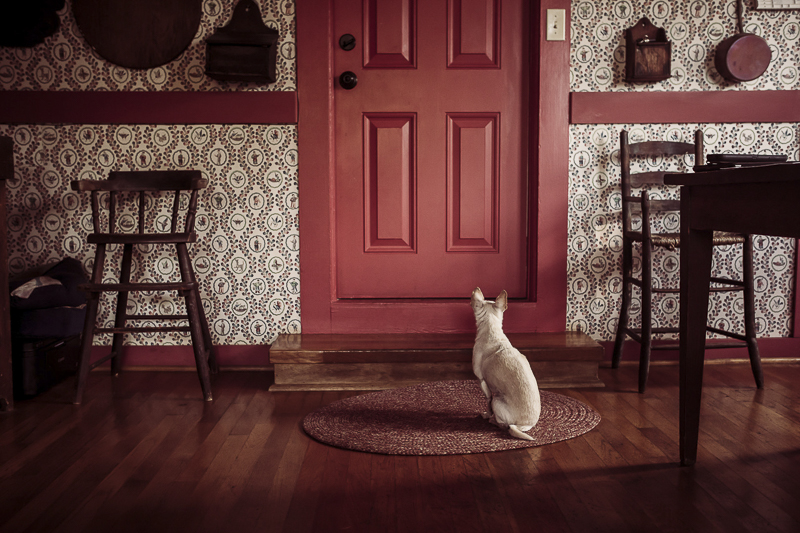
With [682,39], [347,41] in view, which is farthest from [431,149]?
[682,39]

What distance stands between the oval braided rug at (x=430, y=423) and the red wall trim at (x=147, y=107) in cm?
131

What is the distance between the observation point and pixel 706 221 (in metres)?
1.49

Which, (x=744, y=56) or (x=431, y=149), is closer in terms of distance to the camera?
(x=744, y=56)

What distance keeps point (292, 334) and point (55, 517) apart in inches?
55.3

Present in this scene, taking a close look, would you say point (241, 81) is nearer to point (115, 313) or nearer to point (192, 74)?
point (192, 74)

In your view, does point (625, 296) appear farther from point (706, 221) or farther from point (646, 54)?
point (706, 221)

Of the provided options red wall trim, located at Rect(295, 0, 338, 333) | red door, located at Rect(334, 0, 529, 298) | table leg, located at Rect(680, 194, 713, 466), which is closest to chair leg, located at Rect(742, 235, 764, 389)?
red door, located at Rect(334, 0, 529, 298)

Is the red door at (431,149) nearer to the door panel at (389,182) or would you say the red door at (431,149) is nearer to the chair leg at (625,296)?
the door panel at (389,182)

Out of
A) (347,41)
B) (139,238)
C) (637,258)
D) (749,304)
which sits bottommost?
(749,304)

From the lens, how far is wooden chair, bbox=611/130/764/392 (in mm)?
2358

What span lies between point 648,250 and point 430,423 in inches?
45.6

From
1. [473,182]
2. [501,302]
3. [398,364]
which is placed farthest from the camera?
[473,182]

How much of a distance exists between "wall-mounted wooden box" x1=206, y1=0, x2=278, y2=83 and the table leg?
177cm

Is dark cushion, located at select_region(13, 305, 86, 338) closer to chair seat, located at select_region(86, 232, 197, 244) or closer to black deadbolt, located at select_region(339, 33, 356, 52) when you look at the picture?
chair seat, located at select_region(86, 232, 197, 244)
